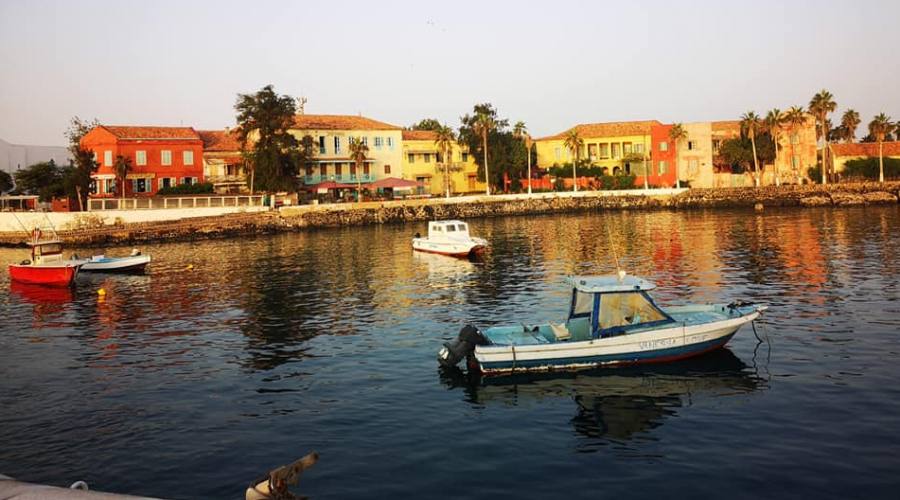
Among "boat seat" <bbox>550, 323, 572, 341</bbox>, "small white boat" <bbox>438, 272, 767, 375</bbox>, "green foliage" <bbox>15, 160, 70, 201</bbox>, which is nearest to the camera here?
"small white boat" <bbox>438, 272, 767, 375</bbox>

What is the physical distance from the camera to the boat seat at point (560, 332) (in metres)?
22.2

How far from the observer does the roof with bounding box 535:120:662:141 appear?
11291 centimetres

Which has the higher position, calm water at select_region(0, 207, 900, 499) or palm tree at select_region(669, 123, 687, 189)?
palm tree at select_region(669, 123, 687, 189)

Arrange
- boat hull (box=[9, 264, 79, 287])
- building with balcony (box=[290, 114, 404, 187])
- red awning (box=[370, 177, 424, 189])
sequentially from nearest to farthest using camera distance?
boat hull (box=[9, 264, 79, 287]), red awning (box=[370, 177, 424, 189]), building with balcony (box=[290, 114, 404, 187])

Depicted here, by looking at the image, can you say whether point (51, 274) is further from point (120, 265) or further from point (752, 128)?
point (752, 128)

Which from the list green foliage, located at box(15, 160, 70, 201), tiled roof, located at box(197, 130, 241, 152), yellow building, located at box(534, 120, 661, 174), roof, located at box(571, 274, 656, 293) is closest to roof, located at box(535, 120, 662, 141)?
yellow building, located at box(534, 120, 661, 174)

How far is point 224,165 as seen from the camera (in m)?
95.1

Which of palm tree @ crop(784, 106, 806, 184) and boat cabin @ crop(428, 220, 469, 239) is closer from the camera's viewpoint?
boat cabin @ crop(428, 220, 469, 239)

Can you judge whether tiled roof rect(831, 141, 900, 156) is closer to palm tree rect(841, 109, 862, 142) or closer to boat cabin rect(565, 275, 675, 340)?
palm tree rect(841, 109, 862, 142)

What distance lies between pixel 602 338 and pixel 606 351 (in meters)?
0.39

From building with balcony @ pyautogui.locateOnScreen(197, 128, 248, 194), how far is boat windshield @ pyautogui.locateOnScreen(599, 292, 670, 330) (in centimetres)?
7699

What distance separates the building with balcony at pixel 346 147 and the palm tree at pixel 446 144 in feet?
19.2

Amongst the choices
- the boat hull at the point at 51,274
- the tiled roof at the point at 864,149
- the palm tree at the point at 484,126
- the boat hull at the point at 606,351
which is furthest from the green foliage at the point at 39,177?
the tiled roof at the point at 864,149

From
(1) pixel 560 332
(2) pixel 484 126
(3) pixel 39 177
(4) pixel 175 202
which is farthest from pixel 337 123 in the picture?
(1) pixel 560 332
